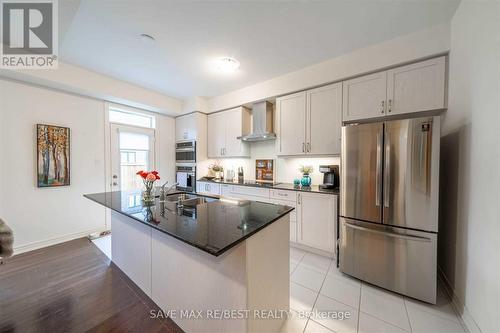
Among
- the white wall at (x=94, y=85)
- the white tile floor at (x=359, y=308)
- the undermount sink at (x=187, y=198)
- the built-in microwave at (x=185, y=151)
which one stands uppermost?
the white wall at (x=94, y=85)

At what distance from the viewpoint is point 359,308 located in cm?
163

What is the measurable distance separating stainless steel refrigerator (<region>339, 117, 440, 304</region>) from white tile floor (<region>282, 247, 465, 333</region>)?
0.33 ft

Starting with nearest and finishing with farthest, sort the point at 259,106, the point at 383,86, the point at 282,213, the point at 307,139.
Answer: the point at 282,213
the point at 383,86
the point at 307,139
the point at 259,106

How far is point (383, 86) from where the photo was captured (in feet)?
7.38

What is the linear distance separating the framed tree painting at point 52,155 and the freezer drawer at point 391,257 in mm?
4228

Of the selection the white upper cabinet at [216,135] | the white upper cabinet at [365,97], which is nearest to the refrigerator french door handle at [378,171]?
the white upper cabinet at [365,97]

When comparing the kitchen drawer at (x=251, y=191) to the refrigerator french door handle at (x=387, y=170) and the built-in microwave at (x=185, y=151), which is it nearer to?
the built-in microwave at (x=185, y=151)

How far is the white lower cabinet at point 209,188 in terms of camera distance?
3.67 m

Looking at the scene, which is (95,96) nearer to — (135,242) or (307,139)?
(135,242)

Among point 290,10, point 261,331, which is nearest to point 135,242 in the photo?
point 261,331

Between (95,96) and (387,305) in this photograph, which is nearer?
(387,305)

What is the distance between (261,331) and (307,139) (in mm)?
2412

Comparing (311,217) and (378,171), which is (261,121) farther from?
(378,171)

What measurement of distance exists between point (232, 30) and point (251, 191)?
7.49ft
